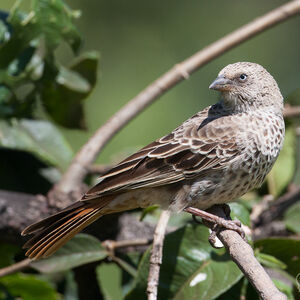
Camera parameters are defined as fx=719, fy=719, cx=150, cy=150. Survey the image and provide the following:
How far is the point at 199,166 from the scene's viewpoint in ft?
Answer: 12.0

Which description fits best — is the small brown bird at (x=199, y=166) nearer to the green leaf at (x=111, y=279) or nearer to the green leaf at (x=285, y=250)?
the green leaf at (x=285, y=250)

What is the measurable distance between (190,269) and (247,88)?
99cm

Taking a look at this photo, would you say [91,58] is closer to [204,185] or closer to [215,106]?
[215,106]

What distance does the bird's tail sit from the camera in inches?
140

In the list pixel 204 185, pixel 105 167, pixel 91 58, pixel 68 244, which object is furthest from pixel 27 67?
pixel 204 185

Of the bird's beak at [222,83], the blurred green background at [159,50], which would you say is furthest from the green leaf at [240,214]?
the blurred green background at [159,50]

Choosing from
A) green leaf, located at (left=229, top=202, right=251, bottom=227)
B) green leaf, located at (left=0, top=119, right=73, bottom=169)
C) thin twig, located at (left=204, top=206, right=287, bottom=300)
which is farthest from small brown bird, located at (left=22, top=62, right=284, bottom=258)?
green leaf, located at (left=0, top=119, right=73, bottom=169)

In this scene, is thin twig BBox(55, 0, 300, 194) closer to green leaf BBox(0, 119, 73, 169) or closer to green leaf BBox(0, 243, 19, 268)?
green leaf BBox(0, 119, 73, 169)

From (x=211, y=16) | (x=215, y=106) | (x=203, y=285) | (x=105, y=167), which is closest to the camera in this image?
(x=203, y=285)

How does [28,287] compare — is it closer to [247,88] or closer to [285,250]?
[285,250]

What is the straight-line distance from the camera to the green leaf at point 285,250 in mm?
3688

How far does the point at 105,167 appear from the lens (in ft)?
15.1

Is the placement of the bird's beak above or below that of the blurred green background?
below

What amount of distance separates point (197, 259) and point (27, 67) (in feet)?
A: 6.07
